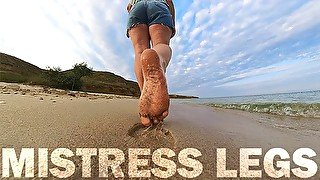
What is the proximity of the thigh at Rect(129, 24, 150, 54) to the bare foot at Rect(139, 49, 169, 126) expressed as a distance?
0.57 m

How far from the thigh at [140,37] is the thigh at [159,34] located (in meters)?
0.09

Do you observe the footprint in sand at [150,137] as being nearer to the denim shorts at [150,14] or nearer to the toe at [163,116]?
the toe at [163,116]

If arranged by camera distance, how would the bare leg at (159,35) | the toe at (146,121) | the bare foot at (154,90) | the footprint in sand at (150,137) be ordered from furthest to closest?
the bare leg at (159,35) < the toe at (146,121) < the bare foot at (154,90) < the footprint in sand at (150,137)

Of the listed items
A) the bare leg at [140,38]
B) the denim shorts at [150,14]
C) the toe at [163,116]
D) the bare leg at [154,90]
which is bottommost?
the toe at [163,116]

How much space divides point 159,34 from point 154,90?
759mm

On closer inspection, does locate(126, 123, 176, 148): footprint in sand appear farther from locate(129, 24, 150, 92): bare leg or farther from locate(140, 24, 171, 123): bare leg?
locate(129, 24, 150, 92): bare leg

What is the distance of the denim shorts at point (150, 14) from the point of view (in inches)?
85.6

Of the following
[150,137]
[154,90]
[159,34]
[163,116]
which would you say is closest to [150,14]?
[159,34]

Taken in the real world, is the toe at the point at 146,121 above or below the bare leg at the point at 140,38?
below

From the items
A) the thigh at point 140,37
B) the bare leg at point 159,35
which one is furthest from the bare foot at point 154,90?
the thigh at point 140,37

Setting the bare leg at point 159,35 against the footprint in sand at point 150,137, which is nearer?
the footprint in sand at point 150,137

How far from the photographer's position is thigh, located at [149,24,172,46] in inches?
84.1

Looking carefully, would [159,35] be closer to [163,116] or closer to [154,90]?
[154,90]

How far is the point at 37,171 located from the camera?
92 cm
